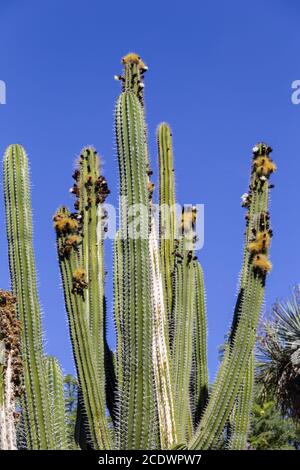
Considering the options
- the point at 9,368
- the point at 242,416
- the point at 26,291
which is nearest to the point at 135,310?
the point at 26,291

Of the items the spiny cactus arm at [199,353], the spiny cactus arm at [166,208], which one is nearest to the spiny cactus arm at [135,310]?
the spiny cactus arm at [199,353]

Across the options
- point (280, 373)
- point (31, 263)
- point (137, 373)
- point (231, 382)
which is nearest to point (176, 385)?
point (231, 382)

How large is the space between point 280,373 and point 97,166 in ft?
21.7

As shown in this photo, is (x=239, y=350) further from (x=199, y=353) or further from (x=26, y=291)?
(x=26, y=291)

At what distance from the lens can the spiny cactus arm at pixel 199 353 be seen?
8.14 m

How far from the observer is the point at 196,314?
833cm

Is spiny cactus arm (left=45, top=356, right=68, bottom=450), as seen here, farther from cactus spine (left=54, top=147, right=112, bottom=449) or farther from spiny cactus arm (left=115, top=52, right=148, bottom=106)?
spiny cactus arm (left=115, top=52, right=148, bottom=106)

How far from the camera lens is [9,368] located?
667cm

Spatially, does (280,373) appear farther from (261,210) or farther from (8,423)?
(8,423)

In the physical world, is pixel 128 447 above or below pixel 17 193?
below

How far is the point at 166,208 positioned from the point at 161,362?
157cm

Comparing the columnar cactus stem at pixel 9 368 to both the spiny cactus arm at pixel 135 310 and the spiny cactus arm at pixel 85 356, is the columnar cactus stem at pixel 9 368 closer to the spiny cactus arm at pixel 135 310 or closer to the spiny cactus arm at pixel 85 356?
the spiny cactus arm at pixel 85 356

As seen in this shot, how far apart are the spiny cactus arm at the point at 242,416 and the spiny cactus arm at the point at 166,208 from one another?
→ 931mm

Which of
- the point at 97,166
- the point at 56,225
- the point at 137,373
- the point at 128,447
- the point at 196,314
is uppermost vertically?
the point at 97,166
